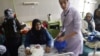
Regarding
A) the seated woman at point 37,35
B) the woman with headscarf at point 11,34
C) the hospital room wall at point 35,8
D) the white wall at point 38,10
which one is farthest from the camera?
the white wall at point 38,10

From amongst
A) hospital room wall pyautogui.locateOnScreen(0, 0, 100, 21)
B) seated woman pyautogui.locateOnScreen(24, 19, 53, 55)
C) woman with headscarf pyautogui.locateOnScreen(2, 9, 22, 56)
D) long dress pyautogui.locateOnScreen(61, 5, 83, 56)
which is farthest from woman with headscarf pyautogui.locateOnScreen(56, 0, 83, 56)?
hospital room wall pyautogui.locateOnScreen(0, 0, 100, 21)

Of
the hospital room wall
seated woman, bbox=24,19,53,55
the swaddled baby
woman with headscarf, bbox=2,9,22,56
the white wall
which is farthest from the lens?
the white wall

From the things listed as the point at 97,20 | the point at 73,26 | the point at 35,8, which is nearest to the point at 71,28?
the point at 73,26

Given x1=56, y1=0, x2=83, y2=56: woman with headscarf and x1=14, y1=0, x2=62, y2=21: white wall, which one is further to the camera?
x1=14, y1=0, x2=62, y2=21: white wall

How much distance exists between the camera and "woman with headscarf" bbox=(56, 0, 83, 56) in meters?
1.97

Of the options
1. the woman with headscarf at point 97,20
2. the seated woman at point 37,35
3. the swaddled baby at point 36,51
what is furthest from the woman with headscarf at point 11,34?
the woman with headscarf at point 97,20

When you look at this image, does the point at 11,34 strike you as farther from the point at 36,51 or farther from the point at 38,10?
the point at 38,10

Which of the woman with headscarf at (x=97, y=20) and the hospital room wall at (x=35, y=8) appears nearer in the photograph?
the hospital room wall at (x=35, y=8)

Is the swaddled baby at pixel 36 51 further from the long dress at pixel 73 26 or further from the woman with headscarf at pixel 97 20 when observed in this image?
the woman with headscarf at pixel 97 20

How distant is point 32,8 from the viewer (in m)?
4.50

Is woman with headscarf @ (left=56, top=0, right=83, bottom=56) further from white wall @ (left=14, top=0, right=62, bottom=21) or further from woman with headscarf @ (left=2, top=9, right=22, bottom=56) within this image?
white wall @ (left=14, top=0, right=62, bottom=21)

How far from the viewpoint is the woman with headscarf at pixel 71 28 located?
6.48ft

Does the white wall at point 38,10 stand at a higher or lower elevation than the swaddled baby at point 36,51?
A: higher

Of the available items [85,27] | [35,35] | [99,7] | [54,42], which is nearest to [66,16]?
[54,42]
